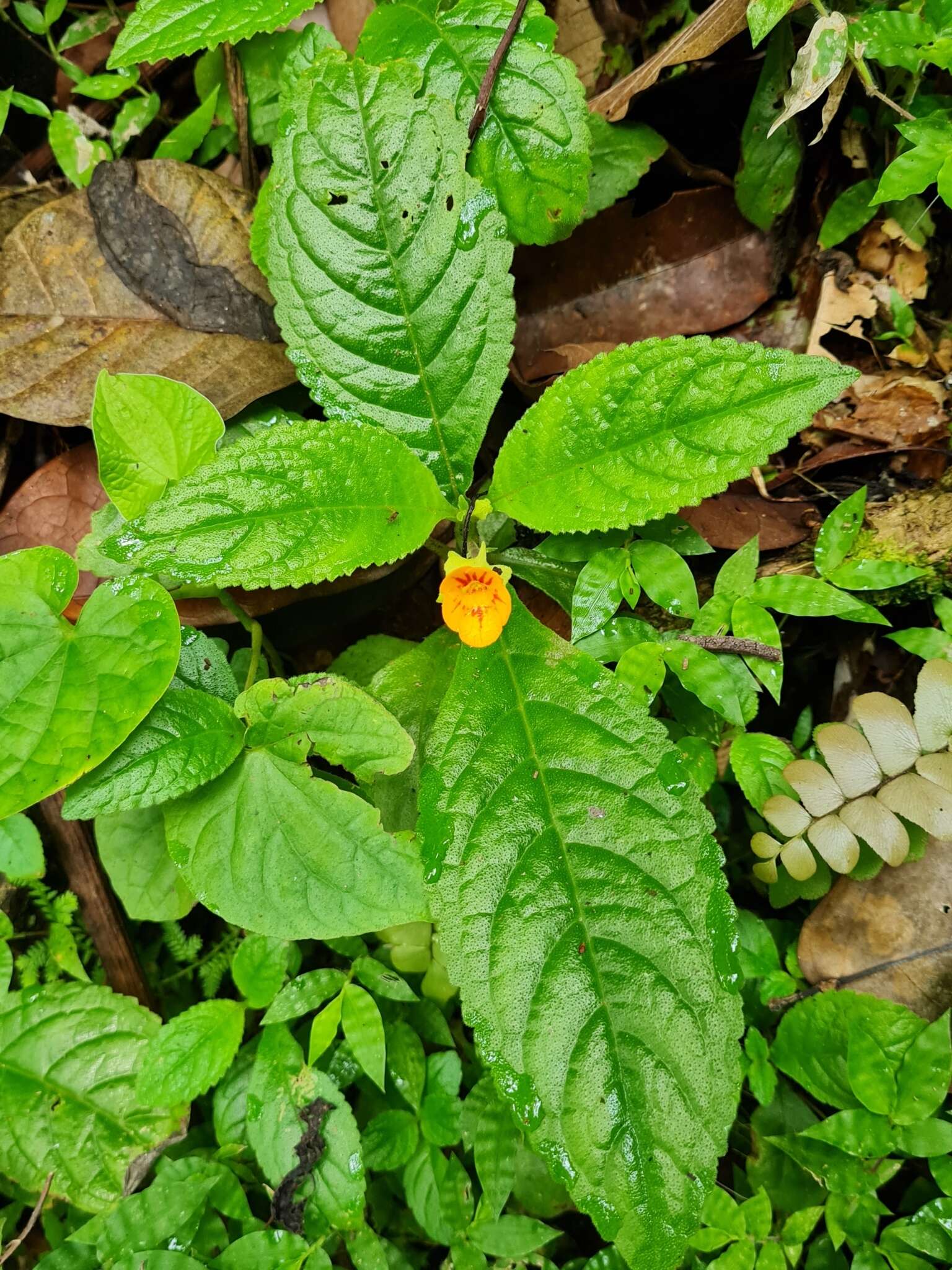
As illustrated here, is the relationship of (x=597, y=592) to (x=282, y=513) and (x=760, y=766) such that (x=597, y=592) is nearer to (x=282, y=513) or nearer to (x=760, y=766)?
(x=760, y=766)

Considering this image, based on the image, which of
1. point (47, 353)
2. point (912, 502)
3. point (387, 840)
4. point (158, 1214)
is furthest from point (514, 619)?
point (158, 1214)

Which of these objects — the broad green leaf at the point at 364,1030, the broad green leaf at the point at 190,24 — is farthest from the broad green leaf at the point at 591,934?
the broad green leaf at the point at 190,24

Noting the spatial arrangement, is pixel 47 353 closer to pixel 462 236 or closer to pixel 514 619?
pixel 462 236

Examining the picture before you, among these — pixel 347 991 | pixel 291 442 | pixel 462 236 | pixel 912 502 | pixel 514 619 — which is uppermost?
pixel 462 236

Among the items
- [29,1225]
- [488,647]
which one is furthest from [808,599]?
[29,1225]

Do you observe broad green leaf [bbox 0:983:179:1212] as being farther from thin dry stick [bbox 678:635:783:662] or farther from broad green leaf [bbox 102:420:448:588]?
thin dry stick [bbox 678:635:783:662]

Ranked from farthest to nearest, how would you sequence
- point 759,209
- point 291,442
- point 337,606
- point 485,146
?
point 337,606 < point 759,209 < point 485,146 < point 291,442
